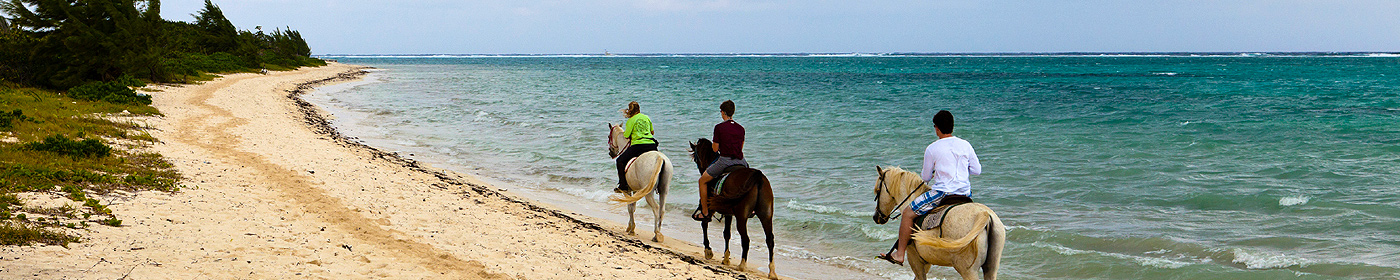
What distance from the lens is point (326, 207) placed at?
409 inches

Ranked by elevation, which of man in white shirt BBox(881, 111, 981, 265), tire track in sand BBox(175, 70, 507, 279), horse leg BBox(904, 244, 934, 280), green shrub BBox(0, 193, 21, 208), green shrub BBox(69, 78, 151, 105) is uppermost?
man in white shirt BBox(881, 111, 981, 265)

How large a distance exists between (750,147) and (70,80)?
71.0ft

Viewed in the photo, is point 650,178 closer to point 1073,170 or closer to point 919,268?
point 919,268

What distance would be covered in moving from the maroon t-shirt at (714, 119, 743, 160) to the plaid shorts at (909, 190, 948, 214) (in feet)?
8.33

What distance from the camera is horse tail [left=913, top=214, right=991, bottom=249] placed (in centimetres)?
627

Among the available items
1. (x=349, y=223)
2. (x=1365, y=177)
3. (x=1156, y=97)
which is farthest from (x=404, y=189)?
(x=1156, y=97)

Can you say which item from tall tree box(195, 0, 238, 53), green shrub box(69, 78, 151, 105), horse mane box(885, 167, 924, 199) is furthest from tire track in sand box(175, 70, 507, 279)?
tall tree box(195, 0, 238, 53)

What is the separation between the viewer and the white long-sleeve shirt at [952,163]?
639 cm

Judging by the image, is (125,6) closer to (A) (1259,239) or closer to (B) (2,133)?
(B) (2,133)

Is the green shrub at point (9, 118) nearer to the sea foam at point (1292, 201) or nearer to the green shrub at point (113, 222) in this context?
the green shrub at point (113, 222)

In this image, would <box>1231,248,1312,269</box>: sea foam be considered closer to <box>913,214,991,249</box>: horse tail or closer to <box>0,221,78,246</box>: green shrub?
<box>913,214,991,249</box>: horse tail

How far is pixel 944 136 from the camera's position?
6.49m

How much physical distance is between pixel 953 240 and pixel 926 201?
0.39 m

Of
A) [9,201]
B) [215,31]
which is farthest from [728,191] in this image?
[215,31]
